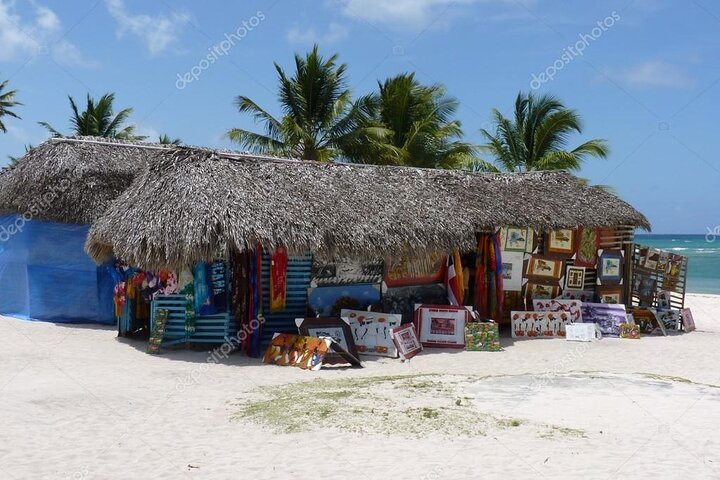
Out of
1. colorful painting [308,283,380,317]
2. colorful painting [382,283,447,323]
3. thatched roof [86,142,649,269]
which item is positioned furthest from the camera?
colorful painting [382,283,447,323]

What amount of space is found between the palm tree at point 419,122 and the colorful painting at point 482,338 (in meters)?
10.2

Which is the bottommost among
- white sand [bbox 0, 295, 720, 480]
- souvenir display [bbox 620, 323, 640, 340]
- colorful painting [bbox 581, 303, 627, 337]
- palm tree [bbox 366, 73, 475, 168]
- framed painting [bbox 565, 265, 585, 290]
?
white sand [bbox 0, 295, 720, 480]

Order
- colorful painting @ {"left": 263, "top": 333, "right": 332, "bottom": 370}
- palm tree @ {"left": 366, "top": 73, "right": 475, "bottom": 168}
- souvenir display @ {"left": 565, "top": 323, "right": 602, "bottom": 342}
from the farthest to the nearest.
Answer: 1. palm tree @ {"left": 366, "top": 73, "right": 475, "bottom": 168}
2. souvenir display @ {"left": 565, "top": 323, "right": 602, "bottom": 342}
3. colorful painting @ {"left": 263, "top": 333, "right": 332, "bottom": 370}

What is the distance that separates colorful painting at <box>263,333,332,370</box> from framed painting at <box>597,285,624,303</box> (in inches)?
265

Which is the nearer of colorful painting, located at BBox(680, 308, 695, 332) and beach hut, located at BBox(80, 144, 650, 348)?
beach hut, located at BBox(80, 144, 650, 348)

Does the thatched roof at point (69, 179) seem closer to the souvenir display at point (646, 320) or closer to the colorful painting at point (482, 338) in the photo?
the colorful painting at point (482, 338)

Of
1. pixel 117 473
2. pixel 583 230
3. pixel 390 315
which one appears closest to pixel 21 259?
pixel 390 315

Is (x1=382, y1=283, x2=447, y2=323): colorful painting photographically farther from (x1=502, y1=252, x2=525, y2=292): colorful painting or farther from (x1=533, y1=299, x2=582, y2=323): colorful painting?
(x1=533, y1=299, x2=582, y2=323): colorful painting

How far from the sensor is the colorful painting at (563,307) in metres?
13.6

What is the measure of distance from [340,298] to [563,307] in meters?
4.36

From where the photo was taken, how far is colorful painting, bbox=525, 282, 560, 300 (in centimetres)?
1409

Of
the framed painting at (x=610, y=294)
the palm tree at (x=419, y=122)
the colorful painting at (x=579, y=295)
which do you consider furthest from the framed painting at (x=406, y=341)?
the palm tree at (x=419, y=122)

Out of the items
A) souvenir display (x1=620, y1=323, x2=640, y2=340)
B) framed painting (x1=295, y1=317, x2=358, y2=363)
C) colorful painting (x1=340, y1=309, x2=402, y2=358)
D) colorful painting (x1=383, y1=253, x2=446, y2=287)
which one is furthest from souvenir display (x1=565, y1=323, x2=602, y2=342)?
framed painting (x1=295, y1=317, x2=358, y2=363)

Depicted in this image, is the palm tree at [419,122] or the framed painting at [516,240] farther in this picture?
the palm tree at [419,122]
